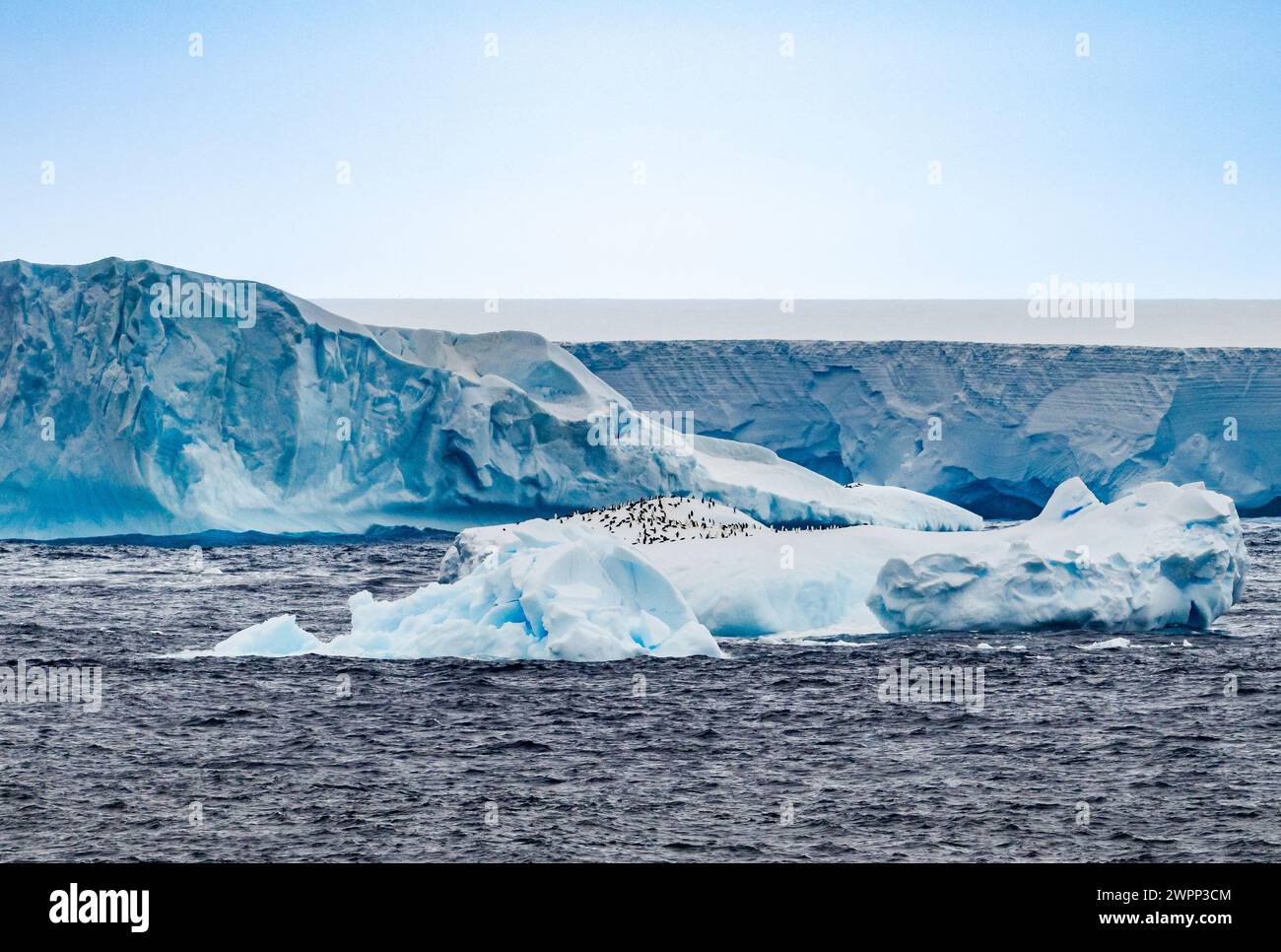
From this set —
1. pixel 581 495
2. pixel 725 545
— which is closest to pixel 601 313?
pixel 581 495

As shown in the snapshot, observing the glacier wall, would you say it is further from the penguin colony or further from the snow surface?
the snow surface

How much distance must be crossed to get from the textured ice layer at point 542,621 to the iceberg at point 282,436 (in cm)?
1401

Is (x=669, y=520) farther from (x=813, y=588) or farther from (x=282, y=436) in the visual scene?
(x=282, y=436)

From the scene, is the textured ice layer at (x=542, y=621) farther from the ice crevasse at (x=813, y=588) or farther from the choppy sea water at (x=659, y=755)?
the choppy sea water at (x=659, y=755)

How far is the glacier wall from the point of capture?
38500mm

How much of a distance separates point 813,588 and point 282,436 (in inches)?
629

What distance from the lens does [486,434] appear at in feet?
106

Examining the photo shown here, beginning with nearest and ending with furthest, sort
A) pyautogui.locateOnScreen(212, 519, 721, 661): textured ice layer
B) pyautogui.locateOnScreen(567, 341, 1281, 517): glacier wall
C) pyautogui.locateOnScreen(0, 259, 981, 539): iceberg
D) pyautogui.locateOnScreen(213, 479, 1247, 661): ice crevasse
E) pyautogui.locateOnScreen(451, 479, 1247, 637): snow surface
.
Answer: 1. pyautogui.locateOnScreen(212, 519, 721, 661): textured ice layer
2. pyautogui.locateOnScreen(213, 479, 1247, 661): ice crevasse
3. pyautogui.locateOnScreen(451, 479, 1247, 637): snow surface
4. pyautogui.locateOnScreen(0, 259, 981, 539): iceberg
5. pyautogui.locateOnScreen(567, 341, 1281, 517): glacier wall

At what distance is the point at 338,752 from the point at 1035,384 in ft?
102

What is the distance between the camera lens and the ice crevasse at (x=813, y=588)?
1592 cm

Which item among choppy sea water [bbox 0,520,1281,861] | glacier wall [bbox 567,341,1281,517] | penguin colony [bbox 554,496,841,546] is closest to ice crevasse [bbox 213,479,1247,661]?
choppy sea water [bbox 0,520,1281,861]

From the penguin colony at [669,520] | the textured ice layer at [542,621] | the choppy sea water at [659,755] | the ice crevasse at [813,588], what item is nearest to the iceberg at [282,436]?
the penguin colony at [669,520]

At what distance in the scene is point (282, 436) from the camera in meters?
30.9

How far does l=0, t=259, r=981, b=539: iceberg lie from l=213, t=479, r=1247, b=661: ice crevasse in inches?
468
